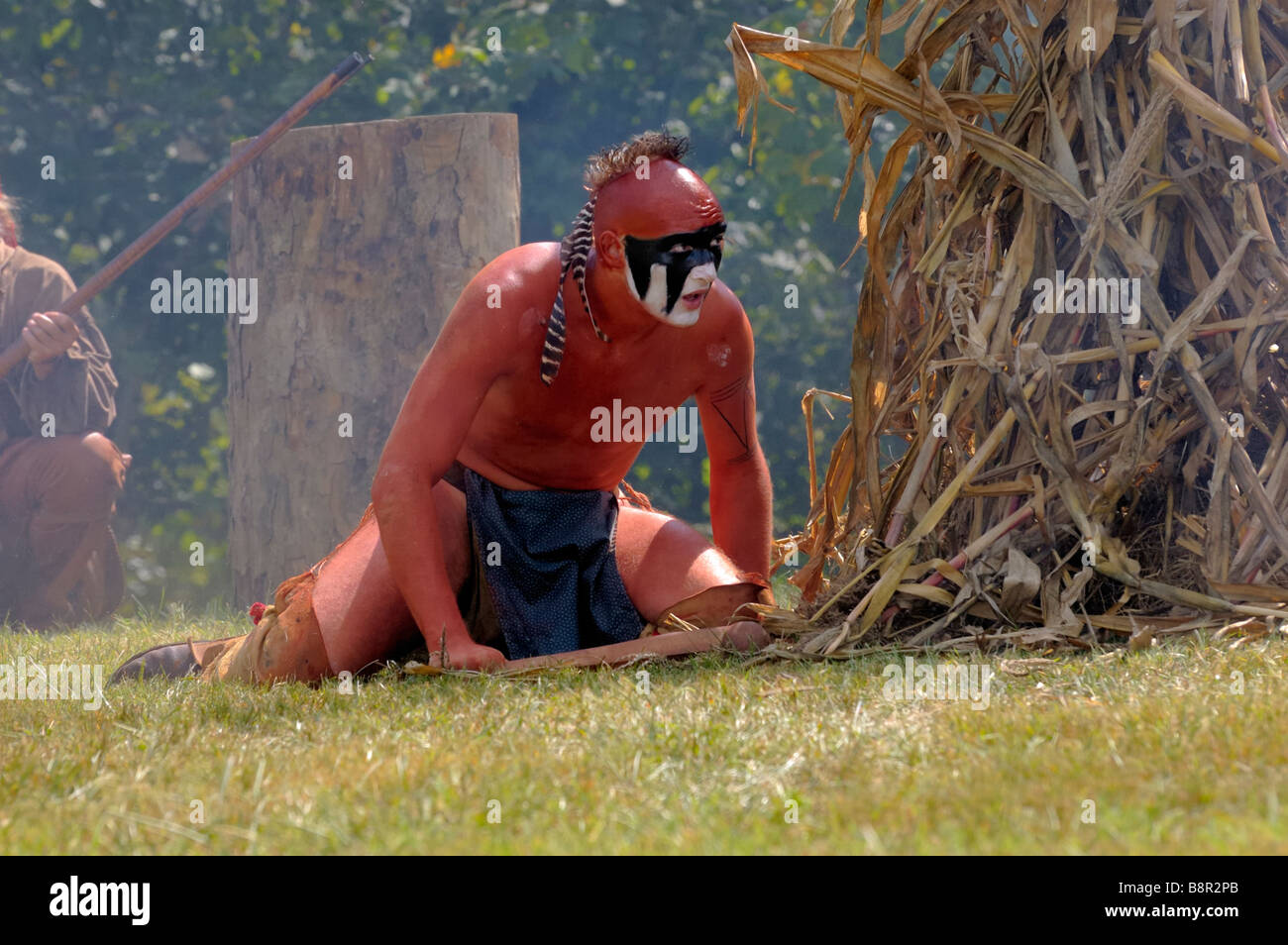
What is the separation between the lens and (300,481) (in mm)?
5293

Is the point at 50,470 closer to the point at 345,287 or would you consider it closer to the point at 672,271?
the point at 345,287

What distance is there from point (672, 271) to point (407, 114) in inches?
164

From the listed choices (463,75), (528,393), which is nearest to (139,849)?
(528,393)

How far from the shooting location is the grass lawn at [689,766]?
5.67 feet

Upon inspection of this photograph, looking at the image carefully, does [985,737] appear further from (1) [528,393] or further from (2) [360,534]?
(2) [360,534]

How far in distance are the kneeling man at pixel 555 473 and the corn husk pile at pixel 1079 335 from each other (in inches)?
14.7

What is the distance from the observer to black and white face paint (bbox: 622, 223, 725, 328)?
3.27 m

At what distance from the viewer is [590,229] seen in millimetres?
3430

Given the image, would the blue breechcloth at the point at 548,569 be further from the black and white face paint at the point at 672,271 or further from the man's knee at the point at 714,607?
the black and white face paint at the point at 672,271

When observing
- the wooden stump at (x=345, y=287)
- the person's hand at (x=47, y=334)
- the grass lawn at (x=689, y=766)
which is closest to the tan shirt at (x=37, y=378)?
the person's hand at (x=47, y=334)

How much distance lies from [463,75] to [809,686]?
5.09 meters

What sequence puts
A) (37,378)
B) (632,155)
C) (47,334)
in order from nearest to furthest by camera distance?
(632,155) < (47,334) < (37,378)

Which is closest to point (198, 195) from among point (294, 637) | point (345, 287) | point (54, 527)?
point (345, 287)

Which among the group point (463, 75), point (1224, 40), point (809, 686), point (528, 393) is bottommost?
point (809, 686)
